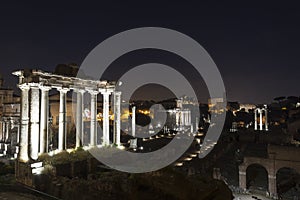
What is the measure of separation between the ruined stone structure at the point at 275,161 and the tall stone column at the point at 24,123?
67.1ft

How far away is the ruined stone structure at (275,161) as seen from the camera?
76.6 ft

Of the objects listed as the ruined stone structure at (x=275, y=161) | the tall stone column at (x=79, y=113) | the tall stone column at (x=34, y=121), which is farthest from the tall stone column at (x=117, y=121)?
the ruined stone structure at (x=275, y=161)

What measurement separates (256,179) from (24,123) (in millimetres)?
24727

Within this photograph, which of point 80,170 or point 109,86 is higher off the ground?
point 109,86

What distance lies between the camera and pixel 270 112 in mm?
79375

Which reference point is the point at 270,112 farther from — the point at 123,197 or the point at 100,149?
the point at 123,197

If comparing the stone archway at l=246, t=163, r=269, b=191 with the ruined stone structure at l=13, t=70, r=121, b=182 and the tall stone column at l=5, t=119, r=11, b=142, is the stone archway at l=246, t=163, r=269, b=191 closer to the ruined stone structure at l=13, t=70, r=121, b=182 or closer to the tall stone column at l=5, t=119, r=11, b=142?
the ruined stone structure at l=13, t=70, r=121, b=182

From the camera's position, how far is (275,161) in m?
24.1

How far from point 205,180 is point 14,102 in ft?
103

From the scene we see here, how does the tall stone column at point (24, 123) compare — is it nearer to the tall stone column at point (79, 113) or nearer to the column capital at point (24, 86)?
the column capital at point (24, 86)

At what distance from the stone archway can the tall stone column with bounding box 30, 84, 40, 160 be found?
68.4 ft

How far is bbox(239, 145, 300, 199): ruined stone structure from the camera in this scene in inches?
919

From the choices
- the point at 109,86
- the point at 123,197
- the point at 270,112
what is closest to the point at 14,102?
the point at 109,86

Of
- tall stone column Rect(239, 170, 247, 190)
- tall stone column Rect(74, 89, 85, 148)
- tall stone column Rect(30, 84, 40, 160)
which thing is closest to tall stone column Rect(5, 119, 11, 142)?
tall stone column Rect(74, 89, 85, 148)
